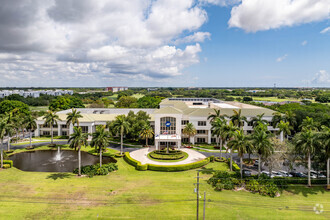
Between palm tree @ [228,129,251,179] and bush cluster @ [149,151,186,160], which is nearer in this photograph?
palm tree @ [228,129,251,179]

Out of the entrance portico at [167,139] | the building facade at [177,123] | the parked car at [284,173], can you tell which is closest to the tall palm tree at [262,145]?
the parked car at [284,173]

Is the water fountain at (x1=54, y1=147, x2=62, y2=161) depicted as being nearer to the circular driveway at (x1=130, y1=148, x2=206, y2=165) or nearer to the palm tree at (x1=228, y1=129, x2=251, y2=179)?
the circular driveway at (x1=130, y1=148, x2=206, y2=165)

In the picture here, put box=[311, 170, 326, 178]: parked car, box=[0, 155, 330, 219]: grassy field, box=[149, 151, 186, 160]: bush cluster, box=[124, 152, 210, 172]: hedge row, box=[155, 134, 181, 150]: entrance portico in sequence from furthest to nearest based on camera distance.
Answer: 1. box=[155, 134, 181, 150]: entrance portico
2. box=[149, 151, 186, 160]: bush cluster
3. box=[124, 152, 210, 172]: hedge row
4. box=[311, 170, 326, 178]: parked car
5. box=[0, 155, 330, 219]: grassy field

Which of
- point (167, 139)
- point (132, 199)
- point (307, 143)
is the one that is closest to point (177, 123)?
point (167, 139)

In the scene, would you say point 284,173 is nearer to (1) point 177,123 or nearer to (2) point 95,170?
(1) point 177,123

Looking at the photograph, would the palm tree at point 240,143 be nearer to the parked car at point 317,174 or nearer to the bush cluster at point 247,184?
the bush cluster at point 247,184

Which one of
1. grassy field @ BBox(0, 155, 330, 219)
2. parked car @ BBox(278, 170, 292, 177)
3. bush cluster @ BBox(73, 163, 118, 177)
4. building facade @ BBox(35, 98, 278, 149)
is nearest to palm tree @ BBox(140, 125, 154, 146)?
building facade @ BBox(35, 98, 278, 149)
